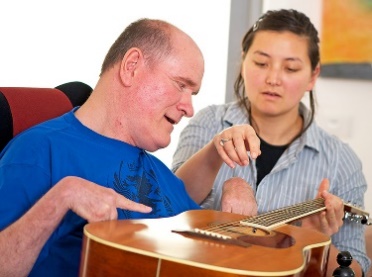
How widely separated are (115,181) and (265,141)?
948 millimetres

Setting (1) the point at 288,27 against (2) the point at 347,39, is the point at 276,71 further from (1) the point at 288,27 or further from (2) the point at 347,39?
(2) the point at 347,39

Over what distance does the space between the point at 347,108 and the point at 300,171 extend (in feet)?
3.26

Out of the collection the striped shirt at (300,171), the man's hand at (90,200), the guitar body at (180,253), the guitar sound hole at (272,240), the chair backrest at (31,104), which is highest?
the chair backrest at (31,104)

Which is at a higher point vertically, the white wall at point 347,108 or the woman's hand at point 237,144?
the woman's hand at point 237,144

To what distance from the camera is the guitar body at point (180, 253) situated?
1.06m

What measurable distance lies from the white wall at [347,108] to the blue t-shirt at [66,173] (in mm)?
1751

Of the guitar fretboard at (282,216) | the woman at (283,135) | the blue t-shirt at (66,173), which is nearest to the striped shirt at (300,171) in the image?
the woman at (283,135)

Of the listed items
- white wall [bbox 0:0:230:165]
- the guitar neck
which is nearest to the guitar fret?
the guitar neck

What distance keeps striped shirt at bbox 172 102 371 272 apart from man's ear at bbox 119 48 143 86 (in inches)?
28.7

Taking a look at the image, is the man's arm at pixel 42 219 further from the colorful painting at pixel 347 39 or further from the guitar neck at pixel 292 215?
the colorful painting at pixel 347 39

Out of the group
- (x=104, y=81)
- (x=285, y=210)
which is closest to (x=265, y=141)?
(x=285, y=210)

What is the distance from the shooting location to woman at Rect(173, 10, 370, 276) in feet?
7.41

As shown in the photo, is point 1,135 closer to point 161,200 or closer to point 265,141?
point 161,200

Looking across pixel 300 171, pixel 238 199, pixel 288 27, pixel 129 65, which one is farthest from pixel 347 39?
pixel 129 65
